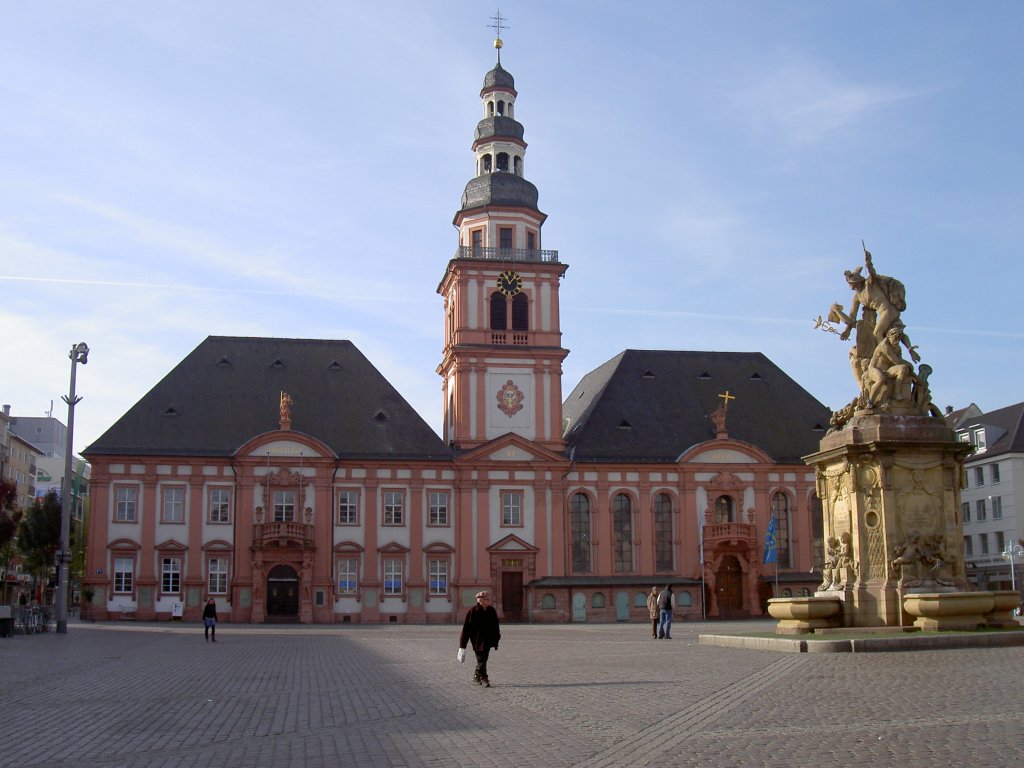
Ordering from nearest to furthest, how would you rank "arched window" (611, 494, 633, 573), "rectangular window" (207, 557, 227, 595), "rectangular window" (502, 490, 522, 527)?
1. "rectangular window" (207, 557, 227, 595)
2. "rectangular window" (502, 490, 522, 527)
3. "arched window" (611, 494, 633, 573)

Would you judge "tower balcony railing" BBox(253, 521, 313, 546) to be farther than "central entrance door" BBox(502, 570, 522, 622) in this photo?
No

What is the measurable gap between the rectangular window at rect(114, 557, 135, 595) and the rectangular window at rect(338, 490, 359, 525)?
36.3 feet

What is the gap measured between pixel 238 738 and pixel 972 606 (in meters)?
16.4

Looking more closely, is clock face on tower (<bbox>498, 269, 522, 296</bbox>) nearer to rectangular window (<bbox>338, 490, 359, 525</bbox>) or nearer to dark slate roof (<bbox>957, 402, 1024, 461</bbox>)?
rectangular window (<bbox>338, 490, 359, 525</bbox>)

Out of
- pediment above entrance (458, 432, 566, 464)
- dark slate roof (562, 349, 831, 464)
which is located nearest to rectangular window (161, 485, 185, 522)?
pediment above entrance (458, 432, 566, 464)

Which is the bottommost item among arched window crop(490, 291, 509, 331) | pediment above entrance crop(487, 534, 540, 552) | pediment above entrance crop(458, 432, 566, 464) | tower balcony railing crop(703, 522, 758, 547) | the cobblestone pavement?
the cobblestone pavement

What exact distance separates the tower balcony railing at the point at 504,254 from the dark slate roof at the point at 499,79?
10521mm

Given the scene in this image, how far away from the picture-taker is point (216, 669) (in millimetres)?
26938

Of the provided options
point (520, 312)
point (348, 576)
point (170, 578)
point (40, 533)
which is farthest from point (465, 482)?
point (40, 533)

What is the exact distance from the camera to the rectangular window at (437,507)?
6838 centimetres

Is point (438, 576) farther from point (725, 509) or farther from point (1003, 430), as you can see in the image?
point (1003, 430)

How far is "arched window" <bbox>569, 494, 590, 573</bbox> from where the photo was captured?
69250mm

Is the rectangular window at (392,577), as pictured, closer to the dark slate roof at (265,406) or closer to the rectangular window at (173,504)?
the dark slate roof at (265,406)

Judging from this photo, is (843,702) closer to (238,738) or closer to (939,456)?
(238,738)
